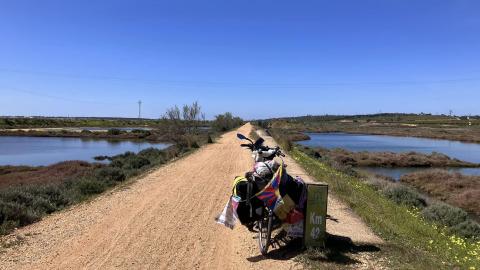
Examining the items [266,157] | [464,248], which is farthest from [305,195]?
[464,248]

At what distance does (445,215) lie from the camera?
12.9 meters

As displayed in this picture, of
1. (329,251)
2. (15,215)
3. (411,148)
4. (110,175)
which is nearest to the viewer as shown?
(329,251)

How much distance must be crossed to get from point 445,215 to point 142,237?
9.25 meters

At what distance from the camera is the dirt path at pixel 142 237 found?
637cm

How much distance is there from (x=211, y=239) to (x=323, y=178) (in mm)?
8331

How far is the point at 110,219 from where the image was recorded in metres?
8.98

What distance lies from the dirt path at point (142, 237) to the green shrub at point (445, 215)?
338 cm

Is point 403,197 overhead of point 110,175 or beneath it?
beneath

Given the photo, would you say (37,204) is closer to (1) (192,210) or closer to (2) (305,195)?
(1) (192,210)

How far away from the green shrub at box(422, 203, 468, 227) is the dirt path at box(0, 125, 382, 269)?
3384mm

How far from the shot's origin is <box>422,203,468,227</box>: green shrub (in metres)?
12.3

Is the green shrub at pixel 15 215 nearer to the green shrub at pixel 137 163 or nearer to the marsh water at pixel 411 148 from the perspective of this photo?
the green shrub at pixel 137 163

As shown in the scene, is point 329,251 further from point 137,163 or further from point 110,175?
point 137,163

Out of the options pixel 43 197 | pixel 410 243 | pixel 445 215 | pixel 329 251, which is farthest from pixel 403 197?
pixel 43 197
